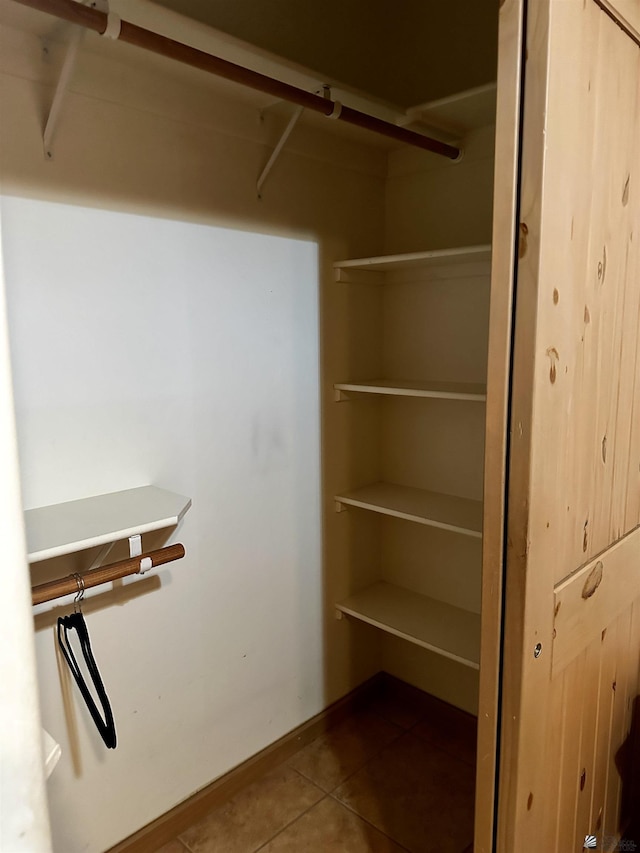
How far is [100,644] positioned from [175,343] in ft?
2.81

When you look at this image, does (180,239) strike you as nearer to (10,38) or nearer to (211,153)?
(211,153)

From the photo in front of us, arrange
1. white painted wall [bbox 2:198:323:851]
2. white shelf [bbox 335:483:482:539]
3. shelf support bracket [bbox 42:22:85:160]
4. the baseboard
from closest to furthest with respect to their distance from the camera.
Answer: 1. shelf support bracket [bbox 42:22:85:160]
2. white painted wall [bbox 2:198:323:851]
3. the baseboard
4. white shelf [bbox 335:483:482:539]

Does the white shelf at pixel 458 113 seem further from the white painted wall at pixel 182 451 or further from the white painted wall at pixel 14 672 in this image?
the white painted wall at pixel 14 672

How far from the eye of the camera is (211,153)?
1.72 meters

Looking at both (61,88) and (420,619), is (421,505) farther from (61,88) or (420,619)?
(61,88)

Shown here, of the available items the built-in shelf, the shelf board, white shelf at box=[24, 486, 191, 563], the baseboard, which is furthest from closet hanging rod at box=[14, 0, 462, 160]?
the baseboard

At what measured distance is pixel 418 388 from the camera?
6.59ft

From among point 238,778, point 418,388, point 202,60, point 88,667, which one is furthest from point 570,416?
point 238,778

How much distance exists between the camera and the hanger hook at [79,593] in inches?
55.6

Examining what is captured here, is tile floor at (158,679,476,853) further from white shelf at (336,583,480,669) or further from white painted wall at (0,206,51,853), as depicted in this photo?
white painted wall at (0,206,51,853)

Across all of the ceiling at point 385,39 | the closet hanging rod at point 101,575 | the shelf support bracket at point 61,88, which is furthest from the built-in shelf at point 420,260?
the closet hanging rod at point 101,575

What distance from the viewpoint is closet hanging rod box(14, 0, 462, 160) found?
1126 millimetres

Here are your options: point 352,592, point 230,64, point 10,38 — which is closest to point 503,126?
point 230,64

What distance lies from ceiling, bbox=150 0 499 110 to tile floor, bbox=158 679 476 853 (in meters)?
2.28
